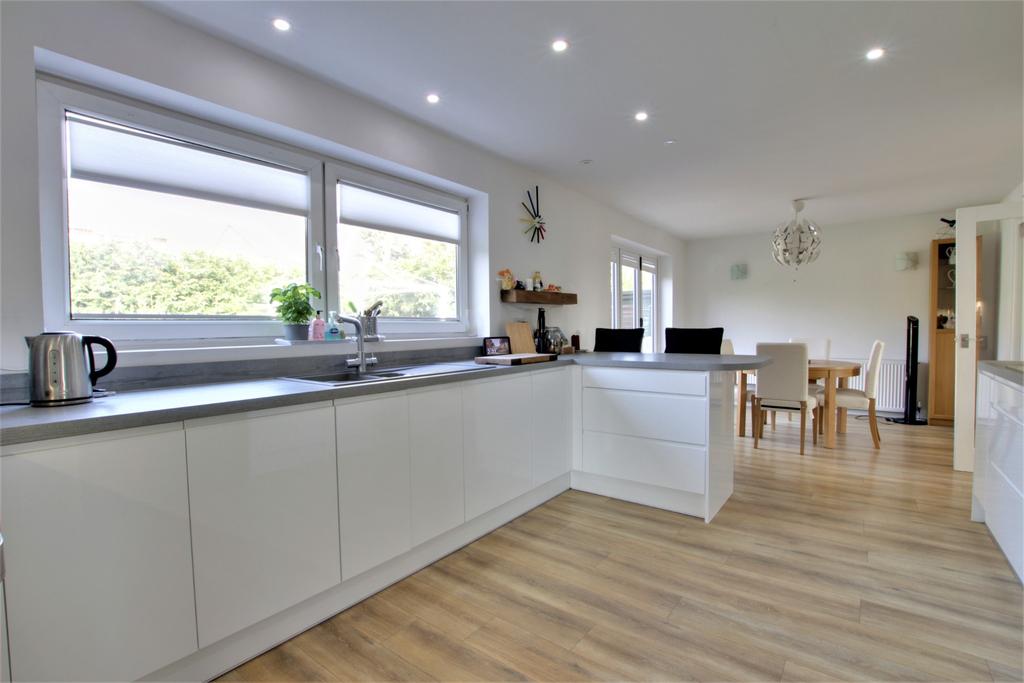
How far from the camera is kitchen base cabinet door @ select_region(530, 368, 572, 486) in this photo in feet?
9.38

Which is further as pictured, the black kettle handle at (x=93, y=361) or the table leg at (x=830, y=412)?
the table leg at (x=830, y=412)

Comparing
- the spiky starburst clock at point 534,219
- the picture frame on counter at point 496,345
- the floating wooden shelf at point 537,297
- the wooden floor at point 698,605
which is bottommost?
the wooden floor at point 698,605

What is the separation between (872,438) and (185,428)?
16.5ft

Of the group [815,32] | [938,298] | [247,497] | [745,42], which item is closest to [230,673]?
[247,497]

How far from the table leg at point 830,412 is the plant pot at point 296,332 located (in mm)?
4164

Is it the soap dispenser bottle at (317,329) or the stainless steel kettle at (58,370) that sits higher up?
the soap dispenser bottle at (317,329)

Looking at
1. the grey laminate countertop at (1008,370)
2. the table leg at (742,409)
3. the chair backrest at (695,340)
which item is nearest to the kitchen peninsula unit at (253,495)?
the chair backrest at (695,340)

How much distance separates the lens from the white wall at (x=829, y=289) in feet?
19.2

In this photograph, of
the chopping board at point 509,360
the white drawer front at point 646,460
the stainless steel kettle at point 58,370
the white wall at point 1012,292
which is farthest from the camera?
the white wall at point 1012,292

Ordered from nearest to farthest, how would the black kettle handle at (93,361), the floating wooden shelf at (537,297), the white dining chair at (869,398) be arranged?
the black kettle handle at (93,361), the floating wooden shelf at (537,297), the white dining chair at (869,398)

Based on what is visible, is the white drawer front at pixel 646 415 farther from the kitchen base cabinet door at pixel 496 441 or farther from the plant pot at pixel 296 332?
the plant pot at pixel 296 332

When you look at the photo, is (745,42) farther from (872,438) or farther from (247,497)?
(872,438)

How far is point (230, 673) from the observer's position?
1.57 meters

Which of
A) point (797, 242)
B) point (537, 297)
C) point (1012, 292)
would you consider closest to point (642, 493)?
point (537, 297)
